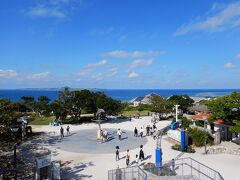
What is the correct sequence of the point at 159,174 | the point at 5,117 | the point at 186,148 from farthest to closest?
the point at 186,148 → the point at 159,174 → the point at 5,117

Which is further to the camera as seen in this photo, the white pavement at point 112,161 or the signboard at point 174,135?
the signboard at point 174,135

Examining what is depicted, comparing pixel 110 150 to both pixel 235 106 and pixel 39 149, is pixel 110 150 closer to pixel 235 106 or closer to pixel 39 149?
pixel 39 149

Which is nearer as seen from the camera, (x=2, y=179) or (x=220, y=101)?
(x=2, y=179)

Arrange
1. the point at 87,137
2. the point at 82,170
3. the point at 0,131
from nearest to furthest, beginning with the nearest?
the point at 0,131 < the point at 82,170 < the point at 87,137

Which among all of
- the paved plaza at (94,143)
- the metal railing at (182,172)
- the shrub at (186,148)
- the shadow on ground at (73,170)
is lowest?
the shadow on ground at (73,170)

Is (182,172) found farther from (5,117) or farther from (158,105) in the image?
(158,105)

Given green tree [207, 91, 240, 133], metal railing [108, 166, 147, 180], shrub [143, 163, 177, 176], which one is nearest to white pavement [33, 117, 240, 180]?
metal railing [108, 166, 147, 180]

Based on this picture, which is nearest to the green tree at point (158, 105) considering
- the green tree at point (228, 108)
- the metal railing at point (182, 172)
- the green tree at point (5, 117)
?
the green tree at point (228, 108)

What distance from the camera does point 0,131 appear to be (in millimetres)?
17484

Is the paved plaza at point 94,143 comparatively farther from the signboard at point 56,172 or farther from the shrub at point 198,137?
the signboard at point 56,172

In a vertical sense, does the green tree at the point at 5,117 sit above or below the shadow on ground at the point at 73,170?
above

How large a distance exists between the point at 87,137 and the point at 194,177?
20824mm

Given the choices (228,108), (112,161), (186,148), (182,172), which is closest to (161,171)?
(182,172)

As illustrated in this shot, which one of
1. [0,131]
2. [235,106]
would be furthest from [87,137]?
[0,131]
